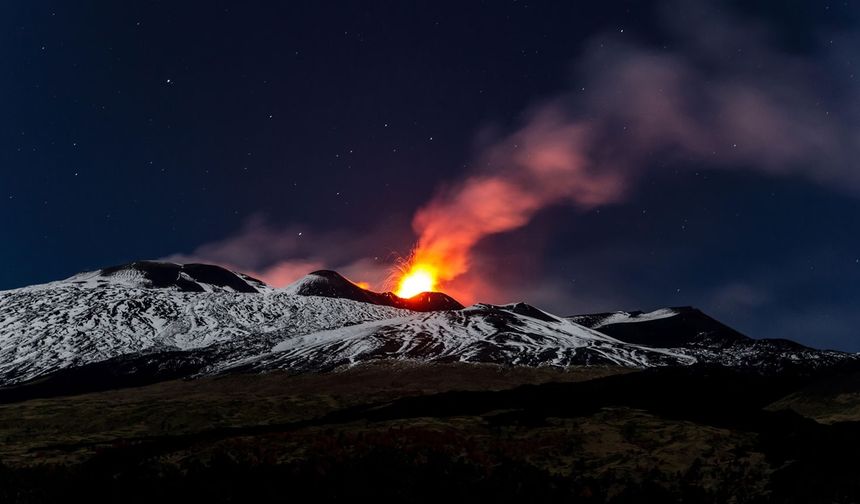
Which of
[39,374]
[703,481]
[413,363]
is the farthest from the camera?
[39,374]

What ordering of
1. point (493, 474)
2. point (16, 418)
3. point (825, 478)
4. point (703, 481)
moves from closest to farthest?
point (825, 478) < point (703, 481) < point (493, 474) < point (16, 418)

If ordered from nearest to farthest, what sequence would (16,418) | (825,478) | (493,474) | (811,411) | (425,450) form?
(825,478) → (493,474) → (425,450) → (811,411) → (16,418)

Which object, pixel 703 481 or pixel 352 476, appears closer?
pixel 703 481

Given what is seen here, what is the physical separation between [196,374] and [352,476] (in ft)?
538

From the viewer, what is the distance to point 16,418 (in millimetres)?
68312

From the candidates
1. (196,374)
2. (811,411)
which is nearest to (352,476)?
(811,411)

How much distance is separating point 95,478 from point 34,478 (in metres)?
4.13

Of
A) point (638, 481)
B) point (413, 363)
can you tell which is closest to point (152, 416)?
point (638, 481)

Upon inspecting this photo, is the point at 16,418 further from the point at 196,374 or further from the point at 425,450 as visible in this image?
the point at 196,374

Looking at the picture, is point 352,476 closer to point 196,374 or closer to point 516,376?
point 516,376

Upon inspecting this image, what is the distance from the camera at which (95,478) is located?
33438mm

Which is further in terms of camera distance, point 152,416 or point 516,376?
point 516,376

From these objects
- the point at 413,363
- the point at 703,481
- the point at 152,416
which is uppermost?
the point at 413,363

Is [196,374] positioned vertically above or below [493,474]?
above
